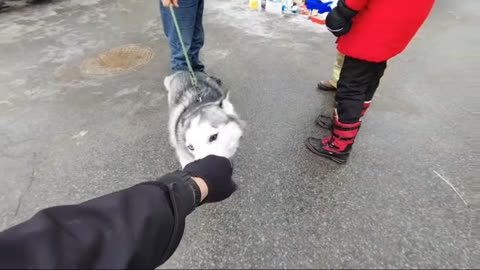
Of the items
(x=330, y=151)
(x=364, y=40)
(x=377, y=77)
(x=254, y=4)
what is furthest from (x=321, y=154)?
(x=254, y=4)

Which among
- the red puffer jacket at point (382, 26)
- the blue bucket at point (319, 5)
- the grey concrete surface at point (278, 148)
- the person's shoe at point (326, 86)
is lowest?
the grey concrete surface at point (278, 148)

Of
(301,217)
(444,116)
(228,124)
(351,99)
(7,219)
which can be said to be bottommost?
(7,219)

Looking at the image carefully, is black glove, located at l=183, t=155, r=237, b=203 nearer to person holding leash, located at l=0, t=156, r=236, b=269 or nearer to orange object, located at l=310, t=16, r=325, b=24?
person holding leash, located at l=0, t=156, r=236, b=269

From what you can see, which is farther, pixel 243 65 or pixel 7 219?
pixel 243 65

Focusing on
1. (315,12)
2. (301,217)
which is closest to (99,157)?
(301,217)

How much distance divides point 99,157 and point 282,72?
2.45 m

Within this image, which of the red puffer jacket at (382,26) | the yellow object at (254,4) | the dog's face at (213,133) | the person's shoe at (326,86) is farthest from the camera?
the yellow object at (254,4)

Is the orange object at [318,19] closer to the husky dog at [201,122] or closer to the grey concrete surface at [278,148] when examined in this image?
the grey concrete surface at [278,148]

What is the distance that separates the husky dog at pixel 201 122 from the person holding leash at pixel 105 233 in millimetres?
585

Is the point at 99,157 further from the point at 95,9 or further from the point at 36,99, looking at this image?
the point at 95,9

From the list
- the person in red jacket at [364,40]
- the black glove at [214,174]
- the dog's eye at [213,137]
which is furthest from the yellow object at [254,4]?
the black glove at [214,174]

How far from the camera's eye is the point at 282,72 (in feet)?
11.3

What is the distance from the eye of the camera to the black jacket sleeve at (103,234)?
2.29ft

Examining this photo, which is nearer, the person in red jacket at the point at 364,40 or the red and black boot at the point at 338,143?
the person in red jacket at the point at 364,40
